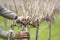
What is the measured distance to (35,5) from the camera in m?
3.73

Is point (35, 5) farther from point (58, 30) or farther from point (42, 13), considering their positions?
point (58, 30)

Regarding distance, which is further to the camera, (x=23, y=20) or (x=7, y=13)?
(x=7, y=13)

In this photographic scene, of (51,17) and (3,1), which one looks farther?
(3,1)

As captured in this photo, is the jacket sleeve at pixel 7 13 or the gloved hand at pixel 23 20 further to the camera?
the jacket sleeve at pixel 7 13

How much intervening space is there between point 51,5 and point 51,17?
41cm

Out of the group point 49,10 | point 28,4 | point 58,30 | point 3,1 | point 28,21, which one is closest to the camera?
point 28,21

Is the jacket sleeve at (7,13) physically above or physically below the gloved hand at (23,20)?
above

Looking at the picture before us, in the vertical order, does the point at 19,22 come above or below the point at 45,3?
below

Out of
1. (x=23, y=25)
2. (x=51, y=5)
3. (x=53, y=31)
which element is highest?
(x=51, y=5)

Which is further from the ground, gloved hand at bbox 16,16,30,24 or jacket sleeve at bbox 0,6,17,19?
jacket sleeve at bbox 0,6,17,19

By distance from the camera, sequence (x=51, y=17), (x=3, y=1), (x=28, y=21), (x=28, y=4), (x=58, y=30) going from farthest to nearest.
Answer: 1. (x=58, y=30)
2. (x=3, y=1)
3. (x=51, y=17)
4. (x=28, y=4)
5. (x=28, y=21)

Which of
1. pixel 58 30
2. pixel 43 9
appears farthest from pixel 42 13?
pixel 58 30

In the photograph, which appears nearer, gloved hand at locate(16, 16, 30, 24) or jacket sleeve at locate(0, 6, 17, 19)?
gloved hand at locate(16, 16, 30, 24)

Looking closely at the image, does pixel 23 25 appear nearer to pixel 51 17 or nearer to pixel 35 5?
pixel 35 5
